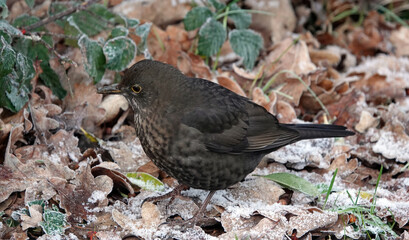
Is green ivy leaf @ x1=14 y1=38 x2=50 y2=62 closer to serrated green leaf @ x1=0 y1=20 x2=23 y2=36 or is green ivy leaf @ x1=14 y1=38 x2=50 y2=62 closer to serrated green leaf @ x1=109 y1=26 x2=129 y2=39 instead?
serrated green leaf @ x1=0 y1=20 x2=23 y2=36

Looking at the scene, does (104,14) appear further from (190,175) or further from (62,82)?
(190,175)

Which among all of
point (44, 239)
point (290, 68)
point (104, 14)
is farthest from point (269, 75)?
point (44, 239)

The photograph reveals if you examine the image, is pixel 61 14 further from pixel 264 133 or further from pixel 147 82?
pixel 264 133

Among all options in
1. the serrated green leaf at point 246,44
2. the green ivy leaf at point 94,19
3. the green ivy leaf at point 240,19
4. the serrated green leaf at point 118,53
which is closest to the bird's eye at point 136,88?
the serrated green leaf at point 118,53

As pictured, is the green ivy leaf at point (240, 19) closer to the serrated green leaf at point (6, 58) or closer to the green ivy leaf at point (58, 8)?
the green ivy leaf at point (58, 8)

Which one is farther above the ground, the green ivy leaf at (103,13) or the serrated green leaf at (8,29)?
the serrated green leaf at (8,29)
